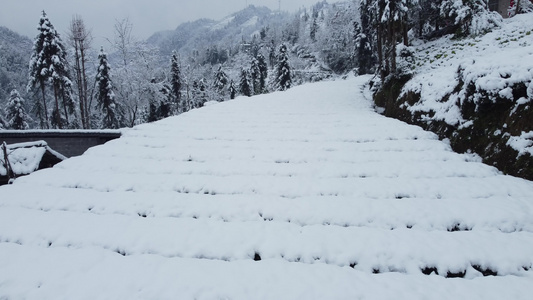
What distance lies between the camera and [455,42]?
66.1 ft

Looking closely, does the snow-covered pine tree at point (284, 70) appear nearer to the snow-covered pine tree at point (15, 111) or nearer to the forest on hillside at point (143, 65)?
the forest on hillside at point (143, 65)

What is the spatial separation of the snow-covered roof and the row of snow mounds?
227 cm

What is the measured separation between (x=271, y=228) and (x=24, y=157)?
8694 millimetres

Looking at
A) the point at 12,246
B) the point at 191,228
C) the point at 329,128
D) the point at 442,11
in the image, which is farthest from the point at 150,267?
the point at 442,11

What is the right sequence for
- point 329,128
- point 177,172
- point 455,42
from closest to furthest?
1. point 177,172
2. point 329,128
3. point 455,42

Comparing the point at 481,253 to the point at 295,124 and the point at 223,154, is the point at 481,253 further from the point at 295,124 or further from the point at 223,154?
the point at 295,124

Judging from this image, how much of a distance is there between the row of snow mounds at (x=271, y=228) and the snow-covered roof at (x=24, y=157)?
7.44 feet

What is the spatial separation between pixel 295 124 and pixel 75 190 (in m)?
8.28

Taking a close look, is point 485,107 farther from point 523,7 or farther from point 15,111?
point 15,111

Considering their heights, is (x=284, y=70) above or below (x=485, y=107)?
above

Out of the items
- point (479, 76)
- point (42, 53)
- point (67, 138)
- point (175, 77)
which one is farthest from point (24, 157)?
point (175, 77)

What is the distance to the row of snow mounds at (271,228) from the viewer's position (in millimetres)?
3186

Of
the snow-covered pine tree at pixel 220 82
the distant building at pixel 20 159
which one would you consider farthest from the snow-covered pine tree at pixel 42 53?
the snow-covered pine tree at pixel 220 82

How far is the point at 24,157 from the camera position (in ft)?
27.2
